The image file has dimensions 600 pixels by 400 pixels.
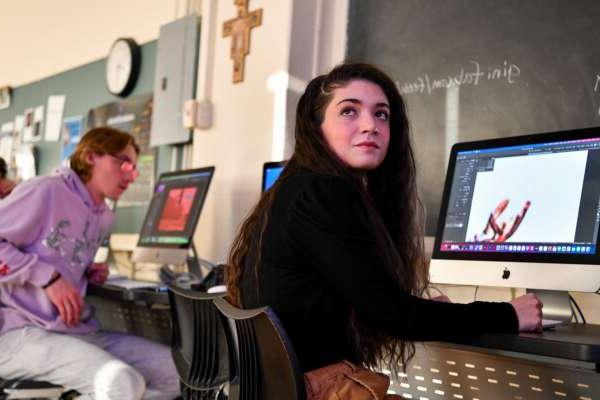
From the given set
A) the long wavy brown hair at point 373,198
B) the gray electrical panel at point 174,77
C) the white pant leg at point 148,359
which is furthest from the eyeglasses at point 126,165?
the long wavy brown hair at point 373,198

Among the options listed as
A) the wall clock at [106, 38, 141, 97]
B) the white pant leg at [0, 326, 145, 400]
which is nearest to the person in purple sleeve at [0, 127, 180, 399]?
the white pant leg at [0, 326, 145, 400]

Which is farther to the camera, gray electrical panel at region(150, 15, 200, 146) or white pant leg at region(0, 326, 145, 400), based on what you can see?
gray electrical panel at region(150, 15, 200, 146)

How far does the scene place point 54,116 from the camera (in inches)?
196

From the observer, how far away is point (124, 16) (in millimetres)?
4348

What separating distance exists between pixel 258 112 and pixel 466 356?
1.61 meters

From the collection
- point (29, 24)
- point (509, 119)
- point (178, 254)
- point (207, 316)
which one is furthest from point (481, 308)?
point (29, 24)

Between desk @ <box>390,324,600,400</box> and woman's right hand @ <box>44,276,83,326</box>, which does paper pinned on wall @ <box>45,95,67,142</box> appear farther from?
desk @ <box>390,324,600,400</box>

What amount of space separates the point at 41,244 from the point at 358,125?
1.38m

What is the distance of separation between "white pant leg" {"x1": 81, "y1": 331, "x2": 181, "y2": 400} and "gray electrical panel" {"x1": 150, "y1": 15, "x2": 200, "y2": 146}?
138 cm

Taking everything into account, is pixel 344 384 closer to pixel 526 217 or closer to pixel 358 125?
pixel 358 125

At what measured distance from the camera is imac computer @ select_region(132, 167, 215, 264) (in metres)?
2.98

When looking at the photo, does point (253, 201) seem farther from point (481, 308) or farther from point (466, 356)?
point (481, 308)

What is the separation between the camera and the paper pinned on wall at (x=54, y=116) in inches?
194

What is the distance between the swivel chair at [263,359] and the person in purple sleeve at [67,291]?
91 cm
